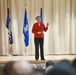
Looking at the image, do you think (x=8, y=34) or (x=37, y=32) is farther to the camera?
(x=8, y=34)

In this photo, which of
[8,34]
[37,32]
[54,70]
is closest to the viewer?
[54,70]

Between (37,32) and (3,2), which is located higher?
(3,2)

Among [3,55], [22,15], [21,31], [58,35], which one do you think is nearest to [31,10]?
[22,15]

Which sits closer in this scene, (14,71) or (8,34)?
(14,71)

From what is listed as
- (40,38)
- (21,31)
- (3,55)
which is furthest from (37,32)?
(3,55)

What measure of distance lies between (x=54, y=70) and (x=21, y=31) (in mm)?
6955

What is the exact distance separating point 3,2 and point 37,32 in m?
2.21

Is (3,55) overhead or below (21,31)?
below

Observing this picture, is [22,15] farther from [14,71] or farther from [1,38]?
[14,71]

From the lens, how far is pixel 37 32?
6.37 m

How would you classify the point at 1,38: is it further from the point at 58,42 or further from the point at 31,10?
the point at 58,42

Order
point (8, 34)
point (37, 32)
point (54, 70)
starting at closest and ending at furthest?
point (54, 70) < point (37, 32) < point (8, 34)

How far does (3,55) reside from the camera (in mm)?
7875

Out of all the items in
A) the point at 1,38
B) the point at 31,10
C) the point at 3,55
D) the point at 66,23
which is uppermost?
the point at 31,10
